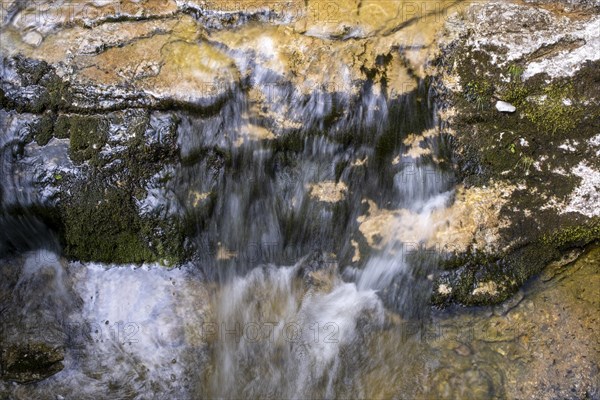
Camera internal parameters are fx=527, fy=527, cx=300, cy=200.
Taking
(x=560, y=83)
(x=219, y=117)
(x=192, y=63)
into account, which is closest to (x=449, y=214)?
(x=560, y=83)

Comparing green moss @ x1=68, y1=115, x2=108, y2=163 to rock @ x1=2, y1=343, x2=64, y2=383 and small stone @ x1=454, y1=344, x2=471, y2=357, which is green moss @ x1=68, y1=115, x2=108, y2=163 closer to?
rock @ x1=2, y1=343, x2=64, y2=383

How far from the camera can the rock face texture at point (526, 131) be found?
12.1 feet

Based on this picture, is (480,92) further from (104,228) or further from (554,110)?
(104,228)

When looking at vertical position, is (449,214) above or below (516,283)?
above

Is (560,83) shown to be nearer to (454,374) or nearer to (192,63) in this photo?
(454,374)

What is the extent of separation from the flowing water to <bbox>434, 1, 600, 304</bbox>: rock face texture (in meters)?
0.23

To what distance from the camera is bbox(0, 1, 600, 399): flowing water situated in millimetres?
3762

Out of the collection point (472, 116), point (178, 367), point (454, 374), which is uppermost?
point (472, 116)

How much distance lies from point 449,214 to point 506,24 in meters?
1.42

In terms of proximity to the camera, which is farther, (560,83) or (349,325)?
(349,325)

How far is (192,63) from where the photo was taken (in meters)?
3.75

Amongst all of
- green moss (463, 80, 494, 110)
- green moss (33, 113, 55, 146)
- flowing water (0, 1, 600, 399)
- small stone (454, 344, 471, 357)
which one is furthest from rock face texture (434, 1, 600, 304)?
green moss (33, 113, 55, 146)

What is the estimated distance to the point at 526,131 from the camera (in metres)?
3.72

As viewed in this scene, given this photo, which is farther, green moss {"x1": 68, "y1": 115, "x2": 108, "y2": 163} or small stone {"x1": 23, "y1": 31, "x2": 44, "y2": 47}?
small stone {"x1": 23, "y1": 31, "x2": 44, "y2": 47}
